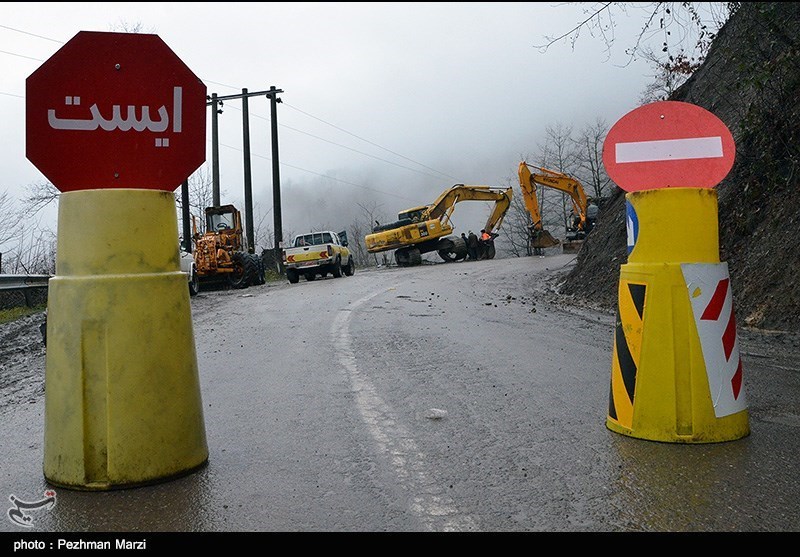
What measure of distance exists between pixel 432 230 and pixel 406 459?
3296 centimetres

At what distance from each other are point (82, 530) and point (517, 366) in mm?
4482

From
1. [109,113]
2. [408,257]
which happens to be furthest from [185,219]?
[109,113]

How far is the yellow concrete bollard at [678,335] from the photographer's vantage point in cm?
418

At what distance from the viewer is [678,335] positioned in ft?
14.0

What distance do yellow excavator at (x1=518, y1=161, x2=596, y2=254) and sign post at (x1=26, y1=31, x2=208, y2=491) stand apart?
30942 mm

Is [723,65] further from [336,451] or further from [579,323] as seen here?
[336,451]

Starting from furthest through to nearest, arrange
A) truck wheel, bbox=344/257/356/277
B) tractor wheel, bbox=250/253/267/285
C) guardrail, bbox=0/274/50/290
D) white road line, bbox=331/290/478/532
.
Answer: truck wheel, bbox=344/257/356/277 < tractor wheel, bbox=250/253/267/285 < guardrail, bbox=0/274/50/290 < white road line, bbox=331/290/478/532

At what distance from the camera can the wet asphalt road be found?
3.07 metres

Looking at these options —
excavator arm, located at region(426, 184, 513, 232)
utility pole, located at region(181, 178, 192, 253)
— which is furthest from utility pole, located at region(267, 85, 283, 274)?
excavator arm, located at region(426, 184, 513, 232)

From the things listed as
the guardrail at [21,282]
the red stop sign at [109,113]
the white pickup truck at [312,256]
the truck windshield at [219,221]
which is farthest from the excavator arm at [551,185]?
the red stop sign at [109,113]

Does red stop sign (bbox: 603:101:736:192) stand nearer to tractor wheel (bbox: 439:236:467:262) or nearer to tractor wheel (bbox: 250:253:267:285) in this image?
tractor wheel (bbox: 250:253:267:285)

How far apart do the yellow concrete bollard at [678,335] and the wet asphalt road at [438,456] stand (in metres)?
0.16

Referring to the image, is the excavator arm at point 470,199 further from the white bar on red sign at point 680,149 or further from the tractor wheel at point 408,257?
the white bar on red sign at point 680,149

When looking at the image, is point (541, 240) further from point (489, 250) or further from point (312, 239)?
point (312, 239)
